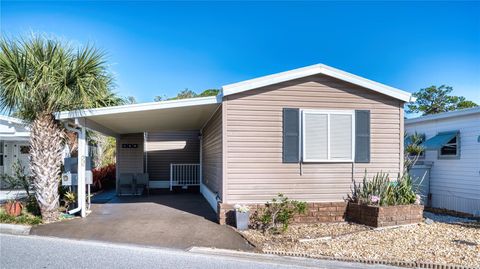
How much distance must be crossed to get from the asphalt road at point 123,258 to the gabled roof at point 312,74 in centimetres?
352

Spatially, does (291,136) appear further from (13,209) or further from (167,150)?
(167,150)

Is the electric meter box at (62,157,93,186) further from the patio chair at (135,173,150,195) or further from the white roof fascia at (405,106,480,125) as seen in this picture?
the white roof fascia at (405,106,480,125)

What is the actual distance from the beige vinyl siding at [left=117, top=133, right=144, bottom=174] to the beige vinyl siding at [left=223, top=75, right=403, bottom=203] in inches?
275

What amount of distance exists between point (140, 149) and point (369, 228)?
9.31 m

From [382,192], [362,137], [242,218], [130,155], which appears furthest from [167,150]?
[382,192]

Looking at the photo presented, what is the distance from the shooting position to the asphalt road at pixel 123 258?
15.4 feet

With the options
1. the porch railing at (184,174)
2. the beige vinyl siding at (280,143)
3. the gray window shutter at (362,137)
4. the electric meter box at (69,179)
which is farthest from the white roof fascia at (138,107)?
the porch railing at (184,174)

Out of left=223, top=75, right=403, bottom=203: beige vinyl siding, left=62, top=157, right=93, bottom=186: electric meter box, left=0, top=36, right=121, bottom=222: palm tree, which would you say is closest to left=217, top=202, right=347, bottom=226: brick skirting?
left=223, top=75, right=403, bottom=203: beige vinyl siding

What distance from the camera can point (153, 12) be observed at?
1125cm

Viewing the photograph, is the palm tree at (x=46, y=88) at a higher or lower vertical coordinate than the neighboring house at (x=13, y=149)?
higher

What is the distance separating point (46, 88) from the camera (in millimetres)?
7121

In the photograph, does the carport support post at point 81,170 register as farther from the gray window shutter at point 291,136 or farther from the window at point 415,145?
the window at point 415,145

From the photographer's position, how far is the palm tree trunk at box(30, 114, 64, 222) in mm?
7406

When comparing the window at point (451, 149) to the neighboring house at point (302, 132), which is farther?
the window at point (451, 149)
